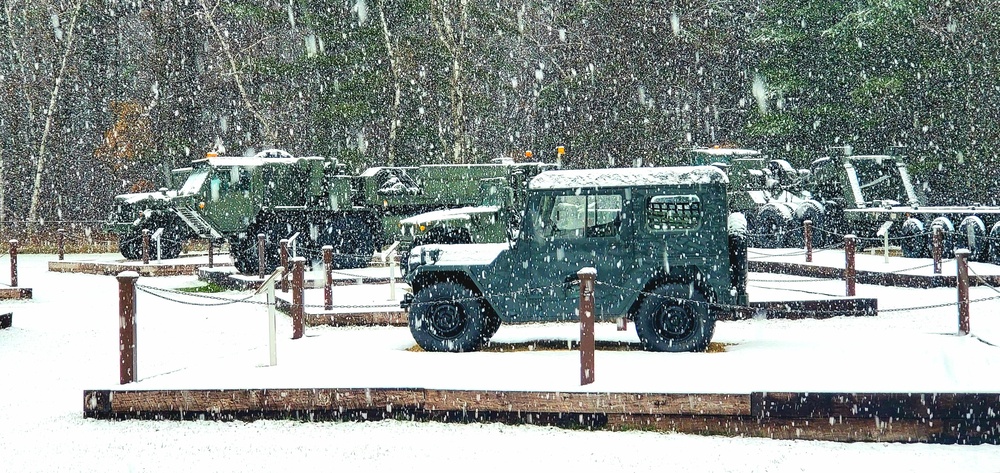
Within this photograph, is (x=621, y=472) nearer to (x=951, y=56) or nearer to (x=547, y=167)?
(x=547, y=167)

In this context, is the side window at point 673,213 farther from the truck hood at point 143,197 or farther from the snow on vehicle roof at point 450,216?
the truck hood at point 143,197

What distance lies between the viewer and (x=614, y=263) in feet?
31.7

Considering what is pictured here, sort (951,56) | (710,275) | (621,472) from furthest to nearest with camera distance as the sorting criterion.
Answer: (951,56) < (710,275) < (621,472)

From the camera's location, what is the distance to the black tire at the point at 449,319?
9898 millimetres

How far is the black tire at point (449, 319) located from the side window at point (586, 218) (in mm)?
950

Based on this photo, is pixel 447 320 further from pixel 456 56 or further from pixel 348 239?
pixel 456 56

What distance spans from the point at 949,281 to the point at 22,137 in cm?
3443

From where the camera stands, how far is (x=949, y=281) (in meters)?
16.1

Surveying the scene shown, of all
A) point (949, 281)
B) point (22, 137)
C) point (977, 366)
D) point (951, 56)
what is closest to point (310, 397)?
point (977, 366)

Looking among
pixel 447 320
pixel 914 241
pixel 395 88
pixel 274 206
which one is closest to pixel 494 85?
pixel 395 88

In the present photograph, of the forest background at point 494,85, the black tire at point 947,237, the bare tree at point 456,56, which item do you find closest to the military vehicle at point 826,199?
the black tire at point 947,237

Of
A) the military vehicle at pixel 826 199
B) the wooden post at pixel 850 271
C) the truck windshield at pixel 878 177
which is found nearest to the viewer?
the wooden post at pixel 850 271

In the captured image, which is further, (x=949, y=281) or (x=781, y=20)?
(x=781, y=20)

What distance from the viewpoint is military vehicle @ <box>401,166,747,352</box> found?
9.57 meters
